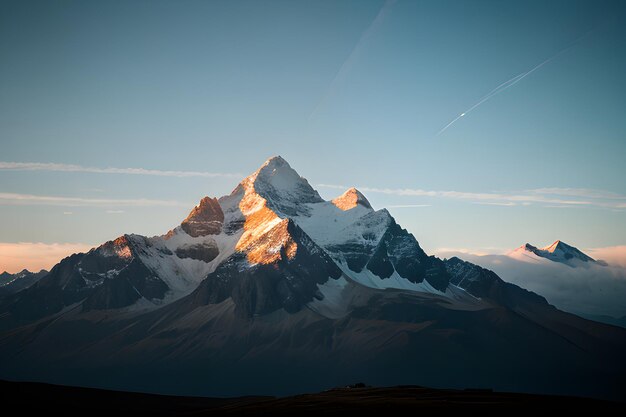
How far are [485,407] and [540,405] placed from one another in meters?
Answer: 15.1

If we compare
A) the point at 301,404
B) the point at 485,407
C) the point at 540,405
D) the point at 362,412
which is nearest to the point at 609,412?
the point at 540,405

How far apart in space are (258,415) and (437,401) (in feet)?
147

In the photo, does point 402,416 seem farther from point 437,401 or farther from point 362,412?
point 437,401

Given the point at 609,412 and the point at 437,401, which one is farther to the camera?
the point at 437,401

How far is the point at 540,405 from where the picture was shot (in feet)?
523

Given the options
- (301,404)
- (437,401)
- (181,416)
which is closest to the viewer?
(437,401)

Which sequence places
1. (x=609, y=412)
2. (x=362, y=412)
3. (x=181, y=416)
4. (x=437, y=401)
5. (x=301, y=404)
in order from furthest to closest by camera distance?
(x=181, y=416) → (x=301, y=404) → (x=437, y=401) → (x=362, y=412) → (x=609, y=412)

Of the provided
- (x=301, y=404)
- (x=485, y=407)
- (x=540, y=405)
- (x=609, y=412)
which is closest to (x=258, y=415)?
(x=301, y=404)

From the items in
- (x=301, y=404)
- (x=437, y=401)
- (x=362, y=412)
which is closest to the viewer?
(x=362, y=412)

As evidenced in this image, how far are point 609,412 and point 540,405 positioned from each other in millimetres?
16693

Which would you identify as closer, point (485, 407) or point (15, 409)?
point (485, 407)

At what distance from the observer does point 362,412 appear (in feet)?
513

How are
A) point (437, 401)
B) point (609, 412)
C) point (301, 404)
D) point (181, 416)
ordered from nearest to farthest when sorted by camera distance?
point (609, 412) < point (437, 401) < point (301, 404) < point (181, 416)

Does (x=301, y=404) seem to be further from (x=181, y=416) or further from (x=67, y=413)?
(x=67, y=413)
